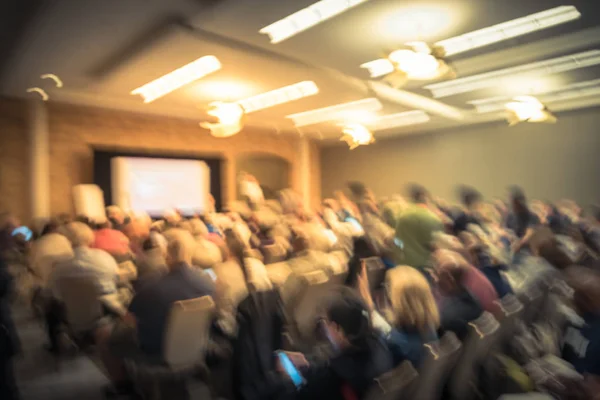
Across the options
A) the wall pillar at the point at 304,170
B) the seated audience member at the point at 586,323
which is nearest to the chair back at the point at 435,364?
the seated audience member at the point at 586,323

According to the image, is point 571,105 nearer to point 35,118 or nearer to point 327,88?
point 327,88

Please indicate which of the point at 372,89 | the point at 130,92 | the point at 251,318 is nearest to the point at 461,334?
the point at 251,318

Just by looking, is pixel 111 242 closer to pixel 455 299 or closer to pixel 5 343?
pixel 5 343

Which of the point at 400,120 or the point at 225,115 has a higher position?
the point at 400,120

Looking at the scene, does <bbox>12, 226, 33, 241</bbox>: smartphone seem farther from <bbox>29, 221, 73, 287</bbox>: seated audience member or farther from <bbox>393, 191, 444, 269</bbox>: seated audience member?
<bbox>393, 191, 444, 269</bbox>: seated audience member

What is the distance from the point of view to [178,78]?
6.08 metres

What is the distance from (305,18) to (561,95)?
5666mm

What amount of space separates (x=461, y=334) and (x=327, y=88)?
16.2 feet

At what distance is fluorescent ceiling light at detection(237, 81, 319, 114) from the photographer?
22.1 ft

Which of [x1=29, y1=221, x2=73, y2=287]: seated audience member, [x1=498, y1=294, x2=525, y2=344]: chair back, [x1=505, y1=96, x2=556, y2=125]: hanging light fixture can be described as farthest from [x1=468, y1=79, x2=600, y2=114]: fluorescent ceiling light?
[x1=29, y1=221, x2=73, y2=287]: seated audience member

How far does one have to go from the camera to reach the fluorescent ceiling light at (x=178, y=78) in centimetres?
541

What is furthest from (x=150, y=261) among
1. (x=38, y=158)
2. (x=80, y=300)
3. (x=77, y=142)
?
(x=77, y=142)

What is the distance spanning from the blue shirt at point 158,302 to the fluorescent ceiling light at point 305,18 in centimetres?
268

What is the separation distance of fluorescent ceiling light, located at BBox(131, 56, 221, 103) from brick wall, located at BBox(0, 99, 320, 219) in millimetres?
1510
